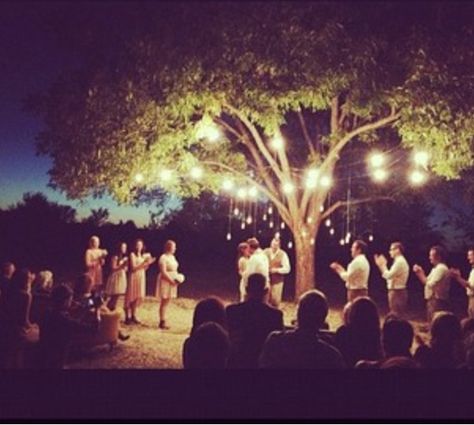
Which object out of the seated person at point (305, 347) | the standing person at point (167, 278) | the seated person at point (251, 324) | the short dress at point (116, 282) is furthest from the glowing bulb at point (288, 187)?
the seated person at point (305, 347)

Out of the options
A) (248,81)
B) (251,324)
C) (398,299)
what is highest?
(248,81)

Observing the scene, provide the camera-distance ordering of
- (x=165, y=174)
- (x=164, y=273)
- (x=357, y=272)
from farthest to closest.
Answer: (x=165, y=174), (x=164, y=273), (x=357, y=272)

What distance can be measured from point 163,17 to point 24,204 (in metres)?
40.8

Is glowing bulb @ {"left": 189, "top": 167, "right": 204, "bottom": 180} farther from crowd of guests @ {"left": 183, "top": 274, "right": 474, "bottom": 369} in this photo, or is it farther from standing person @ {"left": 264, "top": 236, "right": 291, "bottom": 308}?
crowd of guests @ {"left": 183, "top": 274, "right": 474, "bottom": 369}

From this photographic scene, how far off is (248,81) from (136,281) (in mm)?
4558

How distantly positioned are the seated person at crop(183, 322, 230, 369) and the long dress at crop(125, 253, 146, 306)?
7.76 m

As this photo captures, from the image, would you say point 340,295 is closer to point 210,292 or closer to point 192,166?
point 210,292

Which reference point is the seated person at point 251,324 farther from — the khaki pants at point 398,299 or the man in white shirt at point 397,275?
the khaki pants at point 398,299

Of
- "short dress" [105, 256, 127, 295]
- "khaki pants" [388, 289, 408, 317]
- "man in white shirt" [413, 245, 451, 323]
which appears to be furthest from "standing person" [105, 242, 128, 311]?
"man in white shirt" [413, 245, 451, 323]

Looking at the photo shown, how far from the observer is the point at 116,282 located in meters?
11.8

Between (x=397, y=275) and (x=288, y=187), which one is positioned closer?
(x=397, y=275)

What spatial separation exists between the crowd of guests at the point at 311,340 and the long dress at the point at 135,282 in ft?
21.6

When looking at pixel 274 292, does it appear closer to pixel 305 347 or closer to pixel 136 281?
pixel 136 281

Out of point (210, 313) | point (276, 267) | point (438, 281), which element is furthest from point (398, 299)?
point (210, 313)
